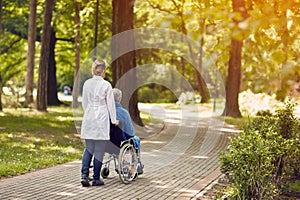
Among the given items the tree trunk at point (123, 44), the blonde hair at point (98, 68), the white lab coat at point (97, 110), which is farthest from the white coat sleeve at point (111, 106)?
the tree trunk at point (123, 44)

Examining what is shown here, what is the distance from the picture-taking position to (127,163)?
384 inches

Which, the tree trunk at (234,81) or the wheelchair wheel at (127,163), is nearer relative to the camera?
the wheelchair wheel at (127,163)

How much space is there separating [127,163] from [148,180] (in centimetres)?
60

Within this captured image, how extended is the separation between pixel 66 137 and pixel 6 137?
1.80 metres

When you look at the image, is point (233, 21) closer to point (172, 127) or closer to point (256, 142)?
point (256, 142)

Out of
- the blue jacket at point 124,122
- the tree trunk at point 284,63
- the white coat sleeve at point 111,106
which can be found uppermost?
the tree trunk at point 284,63

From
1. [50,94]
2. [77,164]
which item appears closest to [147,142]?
[77,164]

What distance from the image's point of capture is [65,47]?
4025 cm

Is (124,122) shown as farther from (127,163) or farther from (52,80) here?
(52,80)

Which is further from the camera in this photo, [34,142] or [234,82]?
[234,82]

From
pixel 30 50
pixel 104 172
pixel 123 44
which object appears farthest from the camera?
pixel 30 50

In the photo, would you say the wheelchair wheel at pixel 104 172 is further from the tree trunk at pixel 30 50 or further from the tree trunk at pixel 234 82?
the tree trunk at pixel 30 50

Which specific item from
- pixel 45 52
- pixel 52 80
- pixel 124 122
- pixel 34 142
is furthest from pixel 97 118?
pixel 52 80

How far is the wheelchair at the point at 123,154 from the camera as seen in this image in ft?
31.2
